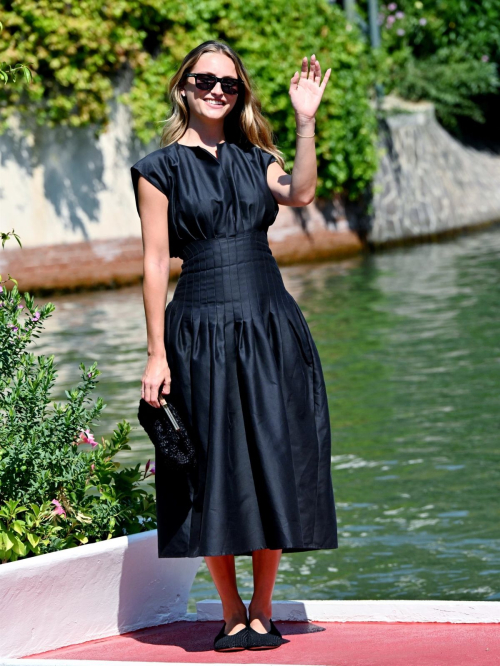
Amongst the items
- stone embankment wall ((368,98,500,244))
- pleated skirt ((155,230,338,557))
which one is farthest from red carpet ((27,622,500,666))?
stone embankment wall ((368,98,500,244))

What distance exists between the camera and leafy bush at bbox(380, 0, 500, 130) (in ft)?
61.5

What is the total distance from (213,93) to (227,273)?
59 centimetres

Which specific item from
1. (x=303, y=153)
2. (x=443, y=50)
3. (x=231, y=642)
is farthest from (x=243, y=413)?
(x=443, y=50)

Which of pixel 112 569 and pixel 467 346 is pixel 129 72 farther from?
pixel 112 569

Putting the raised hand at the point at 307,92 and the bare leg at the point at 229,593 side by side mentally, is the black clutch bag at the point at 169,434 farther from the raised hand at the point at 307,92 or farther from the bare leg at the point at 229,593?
the raised hand at the point at 307,92

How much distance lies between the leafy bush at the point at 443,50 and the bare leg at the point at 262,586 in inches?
615

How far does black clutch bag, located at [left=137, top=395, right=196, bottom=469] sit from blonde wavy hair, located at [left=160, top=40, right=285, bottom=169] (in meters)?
0.90

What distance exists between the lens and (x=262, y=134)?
387 cm

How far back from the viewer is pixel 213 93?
144 inches

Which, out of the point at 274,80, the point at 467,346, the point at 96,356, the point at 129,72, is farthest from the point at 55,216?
the point at 467,346

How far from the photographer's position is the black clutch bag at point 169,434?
3.45 m

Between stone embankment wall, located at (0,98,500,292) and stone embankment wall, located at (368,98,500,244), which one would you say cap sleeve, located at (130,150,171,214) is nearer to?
stone embankment wall, located at (0,98,500,292)

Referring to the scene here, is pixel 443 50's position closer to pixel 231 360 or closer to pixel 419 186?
pixel 419 186

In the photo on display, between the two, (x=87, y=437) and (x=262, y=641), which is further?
(x=87, y=437)
